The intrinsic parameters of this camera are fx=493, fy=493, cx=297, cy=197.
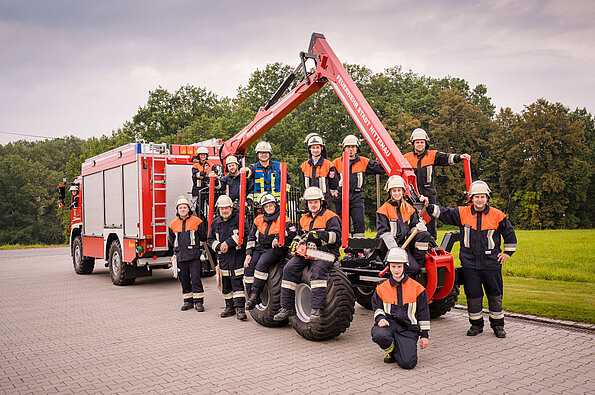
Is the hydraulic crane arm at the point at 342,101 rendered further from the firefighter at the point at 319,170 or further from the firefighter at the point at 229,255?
the firefighter at the point at 229,255

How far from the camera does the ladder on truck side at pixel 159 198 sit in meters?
11.8

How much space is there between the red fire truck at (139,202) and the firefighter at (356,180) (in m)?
4.17

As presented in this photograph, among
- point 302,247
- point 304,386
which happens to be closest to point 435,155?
point 302,247

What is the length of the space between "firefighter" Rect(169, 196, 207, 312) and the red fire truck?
1.62 metres

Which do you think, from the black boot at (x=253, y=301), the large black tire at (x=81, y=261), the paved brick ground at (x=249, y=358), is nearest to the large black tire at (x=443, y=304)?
the paved brick ground at (x=249, y=358)

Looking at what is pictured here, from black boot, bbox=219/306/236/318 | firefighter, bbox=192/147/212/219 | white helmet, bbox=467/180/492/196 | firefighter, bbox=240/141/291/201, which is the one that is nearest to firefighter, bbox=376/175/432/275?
white helmet, bbox=467/180/492/196

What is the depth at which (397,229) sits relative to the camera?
663 cm

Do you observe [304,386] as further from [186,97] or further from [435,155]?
[186,97]

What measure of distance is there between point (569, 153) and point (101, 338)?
43.3m

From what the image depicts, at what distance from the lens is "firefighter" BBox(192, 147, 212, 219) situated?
11383 millimetres

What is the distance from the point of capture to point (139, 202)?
38.2 feet

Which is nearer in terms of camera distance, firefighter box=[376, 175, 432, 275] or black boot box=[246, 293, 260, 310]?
firefighter box=[376, 175, 432, 275]

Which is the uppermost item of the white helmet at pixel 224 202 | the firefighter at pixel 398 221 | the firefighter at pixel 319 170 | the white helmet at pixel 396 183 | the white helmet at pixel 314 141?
the white helmet at pixel 314 141

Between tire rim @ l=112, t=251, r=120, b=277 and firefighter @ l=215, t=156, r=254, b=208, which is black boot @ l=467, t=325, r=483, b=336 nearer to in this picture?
firefighter @ l=215, t=156, r=254, b=208
